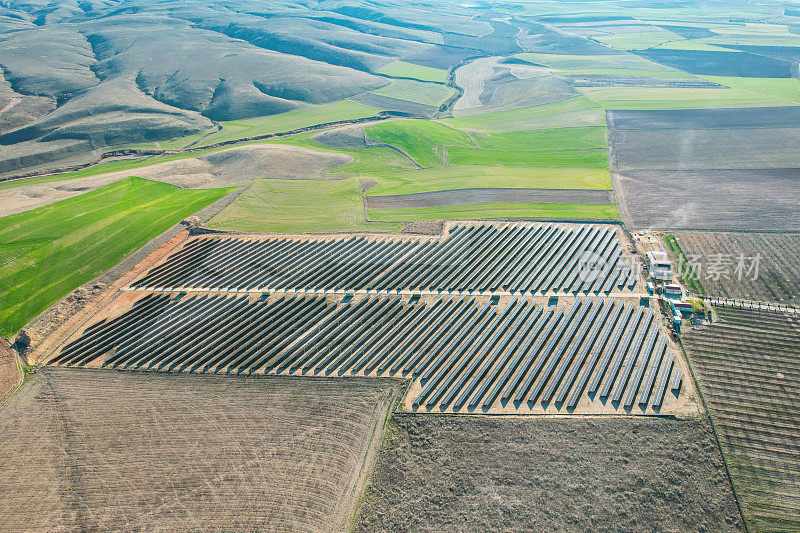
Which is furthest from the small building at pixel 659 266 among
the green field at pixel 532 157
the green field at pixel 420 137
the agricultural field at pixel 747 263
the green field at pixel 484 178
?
the green field at pixel 420 137

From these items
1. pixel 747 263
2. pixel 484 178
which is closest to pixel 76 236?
pixel 484 178

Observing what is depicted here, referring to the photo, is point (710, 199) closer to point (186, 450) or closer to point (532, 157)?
point (532, 157)

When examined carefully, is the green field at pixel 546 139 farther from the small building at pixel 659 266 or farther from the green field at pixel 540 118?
the small building at pixel 659 266

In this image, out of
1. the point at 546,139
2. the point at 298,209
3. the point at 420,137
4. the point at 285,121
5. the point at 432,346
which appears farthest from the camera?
the point at 285,121

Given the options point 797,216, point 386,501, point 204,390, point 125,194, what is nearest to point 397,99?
point 125,194

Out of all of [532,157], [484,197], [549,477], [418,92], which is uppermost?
[418,92]
